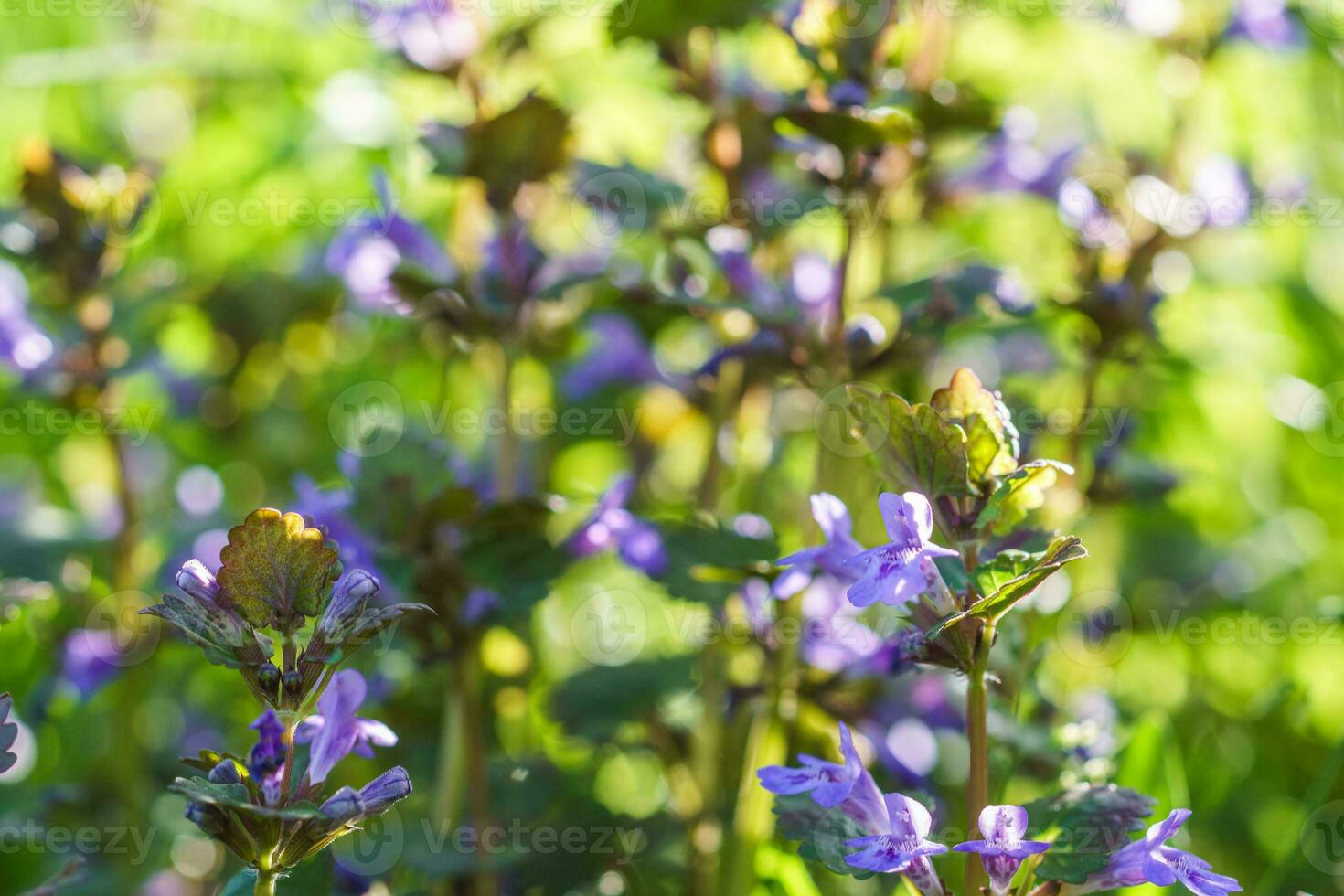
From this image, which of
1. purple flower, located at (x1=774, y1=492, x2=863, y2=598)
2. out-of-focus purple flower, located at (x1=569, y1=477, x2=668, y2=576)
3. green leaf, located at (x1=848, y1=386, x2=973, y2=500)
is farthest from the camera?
out-of-focus purple flower, located at (x1=569, y1=477, x2=668, y2=576)

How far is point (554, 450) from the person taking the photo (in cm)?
177

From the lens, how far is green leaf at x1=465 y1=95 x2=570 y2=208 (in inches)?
46.6

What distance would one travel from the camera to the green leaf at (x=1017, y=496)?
77cm

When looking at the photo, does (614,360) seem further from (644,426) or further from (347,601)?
(347,601)

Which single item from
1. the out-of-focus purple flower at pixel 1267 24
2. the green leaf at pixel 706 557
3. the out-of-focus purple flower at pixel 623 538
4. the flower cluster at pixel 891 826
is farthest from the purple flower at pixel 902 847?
the out-of-focus purple flower at pixel 1267 24

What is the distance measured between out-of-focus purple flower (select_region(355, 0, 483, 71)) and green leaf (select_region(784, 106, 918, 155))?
0.49 metres

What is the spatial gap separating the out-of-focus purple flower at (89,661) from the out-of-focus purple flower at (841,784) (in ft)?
2.99

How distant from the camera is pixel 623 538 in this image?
3.94 feet

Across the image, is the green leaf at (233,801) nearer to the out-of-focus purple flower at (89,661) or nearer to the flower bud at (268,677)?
the flower bud at (268,677)

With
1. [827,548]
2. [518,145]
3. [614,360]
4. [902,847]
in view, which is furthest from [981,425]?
[614,360]

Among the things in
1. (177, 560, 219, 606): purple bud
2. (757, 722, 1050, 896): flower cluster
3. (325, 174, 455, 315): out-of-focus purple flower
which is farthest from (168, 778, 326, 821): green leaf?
(325, 174, 455, 315): out-of-focus purple flower

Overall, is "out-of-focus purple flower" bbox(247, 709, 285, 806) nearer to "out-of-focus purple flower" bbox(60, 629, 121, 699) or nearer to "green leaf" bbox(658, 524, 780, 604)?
"green leaf" bbox(658, 524, 780, 604)

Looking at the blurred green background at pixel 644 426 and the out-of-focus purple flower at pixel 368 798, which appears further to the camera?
the blurred green background at pixel 644 426

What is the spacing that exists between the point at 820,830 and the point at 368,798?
30cm
